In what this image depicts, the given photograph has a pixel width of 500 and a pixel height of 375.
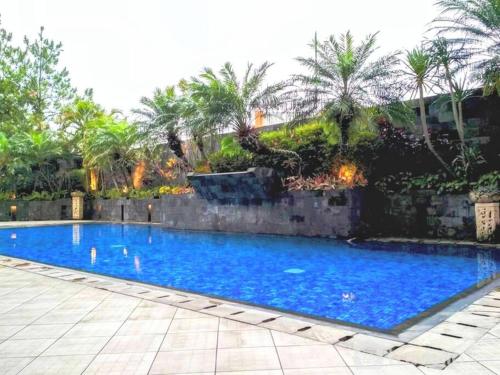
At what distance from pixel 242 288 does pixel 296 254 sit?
11.8 ft

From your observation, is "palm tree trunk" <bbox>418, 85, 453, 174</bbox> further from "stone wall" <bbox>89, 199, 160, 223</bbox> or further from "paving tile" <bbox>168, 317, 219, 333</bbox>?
"stone wall" <bbox>89, 199, 160, 223</bbox>

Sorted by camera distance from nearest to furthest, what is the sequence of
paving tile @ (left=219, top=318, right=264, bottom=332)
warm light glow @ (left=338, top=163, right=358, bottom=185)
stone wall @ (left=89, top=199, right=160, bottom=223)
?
paving tile @ (left=219, top=318, right=264, bottom=332) < warm light glow @ (left=338, top=163, right=358, bottom=185) < stone wall @ (left=89, top=199, right=160, bottom=223)

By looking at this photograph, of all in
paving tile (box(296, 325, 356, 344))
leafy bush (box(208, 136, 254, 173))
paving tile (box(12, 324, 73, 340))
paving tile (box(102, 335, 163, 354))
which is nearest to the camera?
paving tile (box(102, 335, 163, 354))

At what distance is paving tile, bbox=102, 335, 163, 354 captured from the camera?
3225 mm

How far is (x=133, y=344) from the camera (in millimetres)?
3359

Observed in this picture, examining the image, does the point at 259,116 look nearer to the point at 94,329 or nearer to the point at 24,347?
the point at 94,329

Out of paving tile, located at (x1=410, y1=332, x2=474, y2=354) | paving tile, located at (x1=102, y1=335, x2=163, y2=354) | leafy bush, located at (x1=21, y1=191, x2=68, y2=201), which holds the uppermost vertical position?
leafy bush, located at (x1=21, y1=191, x2=68, y2=201)

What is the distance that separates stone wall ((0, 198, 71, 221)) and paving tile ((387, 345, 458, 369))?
24285 mm

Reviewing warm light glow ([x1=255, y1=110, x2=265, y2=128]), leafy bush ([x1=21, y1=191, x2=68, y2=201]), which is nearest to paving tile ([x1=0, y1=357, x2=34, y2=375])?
warm light glow ([x1=255, y1=110, x2=265, y2=128])

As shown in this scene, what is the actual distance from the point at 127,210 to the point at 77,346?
19.0 m

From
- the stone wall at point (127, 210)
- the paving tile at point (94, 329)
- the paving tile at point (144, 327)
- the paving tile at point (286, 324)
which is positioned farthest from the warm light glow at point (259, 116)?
the paving tile at point (94, 329)

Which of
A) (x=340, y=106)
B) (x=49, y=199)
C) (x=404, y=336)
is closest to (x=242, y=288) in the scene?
(x=404, y=336)

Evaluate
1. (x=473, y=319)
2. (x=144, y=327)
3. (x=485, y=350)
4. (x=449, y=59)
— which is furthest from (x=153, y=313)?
(x=449, y=59)

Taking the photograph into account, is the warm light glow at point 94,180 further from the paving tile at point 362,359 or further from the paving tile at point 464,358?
the paving tile at point 464,358
